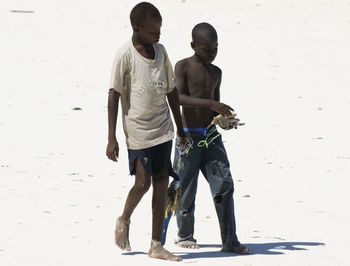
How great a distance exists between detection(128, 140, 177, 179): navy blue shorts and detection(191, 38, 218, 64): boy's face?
76cm

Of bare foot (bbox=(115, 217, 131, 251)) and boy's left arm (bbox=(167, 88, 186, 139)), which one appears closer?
boy's left arm (bbox=(167, 88, 186, 139))

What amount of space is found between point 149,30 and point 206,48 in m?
0.67

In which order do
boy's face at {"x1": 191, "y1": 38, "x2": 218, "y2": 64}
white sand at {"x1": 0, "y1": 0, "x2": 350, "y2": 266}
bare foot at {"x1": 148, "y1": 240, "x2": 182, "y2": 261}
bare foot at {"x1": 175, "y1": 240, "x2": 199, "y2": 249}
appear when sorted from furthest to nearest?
1. white sand at {"x1": 0, "y1": 0, "x2": 350, "y2": 266}
2. bare foot at {"x1": 175, "y1": 240, "x2": 199, "y2": 249}
3. boy's face at {"x1": 191, "y1": 38, "x2": 218, "y2": 64}
4. bare foot at {"x1": 148, "y1": 240, "x2": 182, "y2": 261}

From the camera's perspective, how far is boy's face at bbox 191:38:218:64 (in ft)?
24.2

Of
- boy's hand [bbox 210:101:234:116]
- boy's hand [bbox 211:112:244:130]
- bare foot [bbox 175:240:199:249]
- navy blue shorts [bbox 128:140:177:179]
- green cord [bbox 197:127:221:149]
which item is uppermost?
boy's hand [bbox 210:101:234:116]

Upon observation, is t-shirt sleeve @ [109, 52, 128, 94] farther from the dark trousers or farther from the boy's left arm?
the dark trousers

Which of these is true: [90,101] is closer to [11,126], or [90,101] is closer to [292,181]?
[11,126]

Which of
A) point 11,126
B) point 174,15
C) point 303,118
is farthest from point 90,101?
point 174,15

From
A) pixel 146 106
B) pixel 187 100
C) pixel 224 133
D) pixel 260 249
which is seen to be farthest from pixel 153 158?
pixel 224 133

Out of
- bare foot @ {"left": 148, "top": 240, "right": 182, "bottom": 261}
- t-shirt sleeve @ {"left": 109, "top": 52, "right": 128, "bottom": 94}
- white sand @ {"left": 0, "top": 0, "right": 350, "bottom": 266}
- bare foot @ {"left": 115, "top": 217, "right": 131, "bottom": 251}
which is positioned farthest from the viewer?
white sand @ {"left": 0, "top": 0, "right": 350, "bottom": 266}

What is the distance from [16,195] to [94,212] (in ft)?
2.12

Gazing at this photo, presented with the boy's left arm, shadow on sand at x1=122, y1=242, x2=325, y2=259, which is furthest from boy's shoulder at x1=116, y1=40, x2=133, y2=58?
shadow on sand at x1=122, y1=242, x2=325, y2=259

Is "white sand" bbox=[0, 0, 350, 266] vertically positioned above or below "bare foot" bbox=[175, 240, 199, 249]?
above

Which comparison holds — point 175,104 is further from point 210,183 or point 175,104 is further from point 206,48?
point 210,183
